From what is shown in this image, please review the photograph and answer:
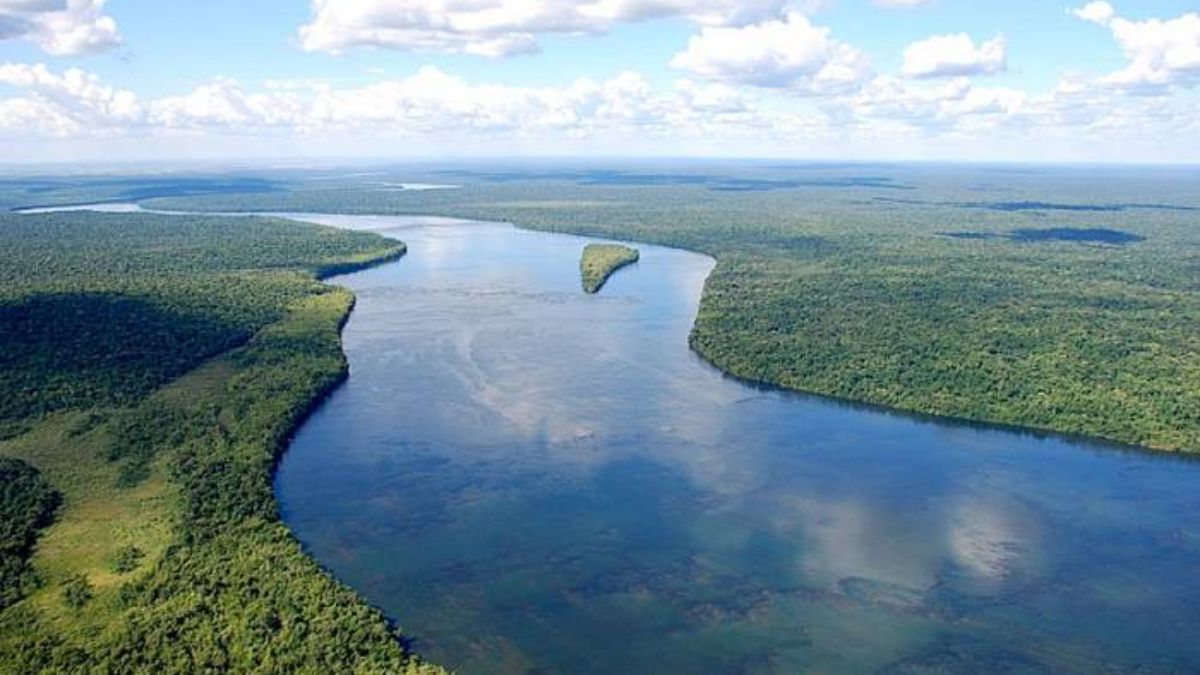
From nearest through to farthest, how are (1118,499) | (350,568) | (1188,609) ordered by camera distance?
(1188,609) < (350,568) < (1118,499)

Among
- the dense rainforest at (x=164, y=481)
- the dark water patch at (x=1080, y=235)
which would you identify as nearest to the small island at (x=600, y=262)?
the dense rainforest at (x=164, y=481)

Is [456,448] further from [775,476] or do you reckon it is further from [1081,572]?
[1081,572]

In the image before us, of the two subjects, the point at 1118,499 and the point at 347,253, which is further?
the point at 347,253

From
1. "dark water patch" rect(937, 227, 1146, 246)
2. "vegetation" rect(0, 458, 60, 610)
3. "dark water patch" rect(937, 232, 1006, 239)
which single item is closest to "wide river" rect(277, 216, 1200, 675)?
"vegetation" rect(0, 458, 60, 610)

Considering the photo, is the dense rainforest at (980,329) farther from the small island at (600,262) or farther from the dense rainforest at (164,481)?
the dense rainforest at (164,481)

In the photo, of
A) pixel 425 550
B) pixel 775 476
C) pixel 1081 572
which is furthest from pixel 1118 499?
pixel 425 550

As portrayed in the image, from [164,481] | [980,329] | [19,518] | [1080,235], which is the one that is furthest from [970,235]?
[19,518]
